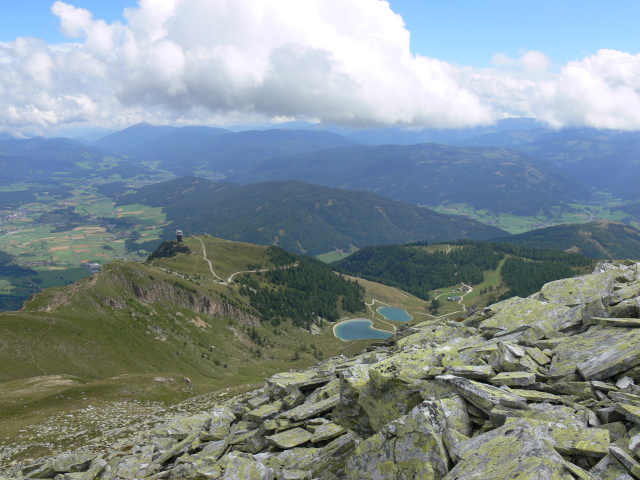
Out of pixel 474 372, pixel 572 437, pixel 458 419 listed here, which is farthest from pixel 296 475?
pixel 572 437

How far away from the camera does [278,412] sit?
27.8 metres

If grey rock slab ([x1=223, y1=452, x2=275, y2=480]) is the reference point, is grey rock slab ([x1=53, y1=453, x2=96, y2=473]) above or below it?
below

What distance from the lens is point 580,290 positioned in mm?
33719

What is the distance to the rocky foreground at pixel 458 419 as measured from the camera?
13156 mm

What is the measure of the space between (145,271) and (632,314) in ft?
433

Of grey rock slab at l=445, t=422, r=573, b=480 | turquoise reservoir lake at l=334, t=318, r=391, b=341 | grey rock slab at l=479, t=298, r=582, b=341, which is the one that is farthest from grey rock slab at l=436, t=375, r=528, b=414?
turquoise reservoir lake at l=334, t=318, r=391, b=341

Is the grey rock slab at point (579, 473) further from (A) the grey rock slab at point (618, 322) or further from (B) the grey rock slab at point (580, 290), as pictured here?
(B) the grey rock slab at point (580, 290)

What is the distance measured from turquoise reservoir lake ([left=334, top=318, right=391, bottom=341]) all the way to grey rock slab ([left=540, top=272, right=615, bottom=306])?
136946mm

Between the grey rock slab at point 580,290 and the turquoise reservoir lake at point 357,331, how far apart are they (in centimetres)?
13695

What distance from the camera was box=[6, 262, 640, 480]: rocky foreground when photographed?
13156mm

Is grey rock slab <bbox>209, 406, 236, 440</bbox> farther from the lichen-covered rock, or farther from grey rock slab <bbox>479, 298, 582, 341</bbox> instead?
grey rock slab <bbox>479, 298, 582, 341</bbox>

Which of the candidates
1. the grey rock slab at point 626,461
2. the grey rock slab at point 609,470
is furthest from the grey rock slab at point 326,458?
the grey rock slab at point 626,461

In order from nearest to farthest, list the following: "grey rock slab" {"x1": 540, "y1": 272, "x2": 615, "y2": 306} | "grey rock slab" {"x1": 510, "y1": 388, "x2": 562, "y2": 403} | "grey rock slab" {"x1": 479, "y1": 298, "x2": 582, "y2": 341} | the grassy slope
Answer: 1. "grey rock slab" {"x1": 510, "y1": 388, "x2": 562, "y2": 403}
2. "grey rock slab" {"x1": 479, "y1": 298, "x2": 582, "y2": 341}
3. "grey rock slab" {"x1": 540, "y1": 272, "x2": 615, "y2": 306}
4. the grassy slope

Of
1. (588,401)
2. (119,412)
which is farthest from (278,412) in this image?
(119,412)
